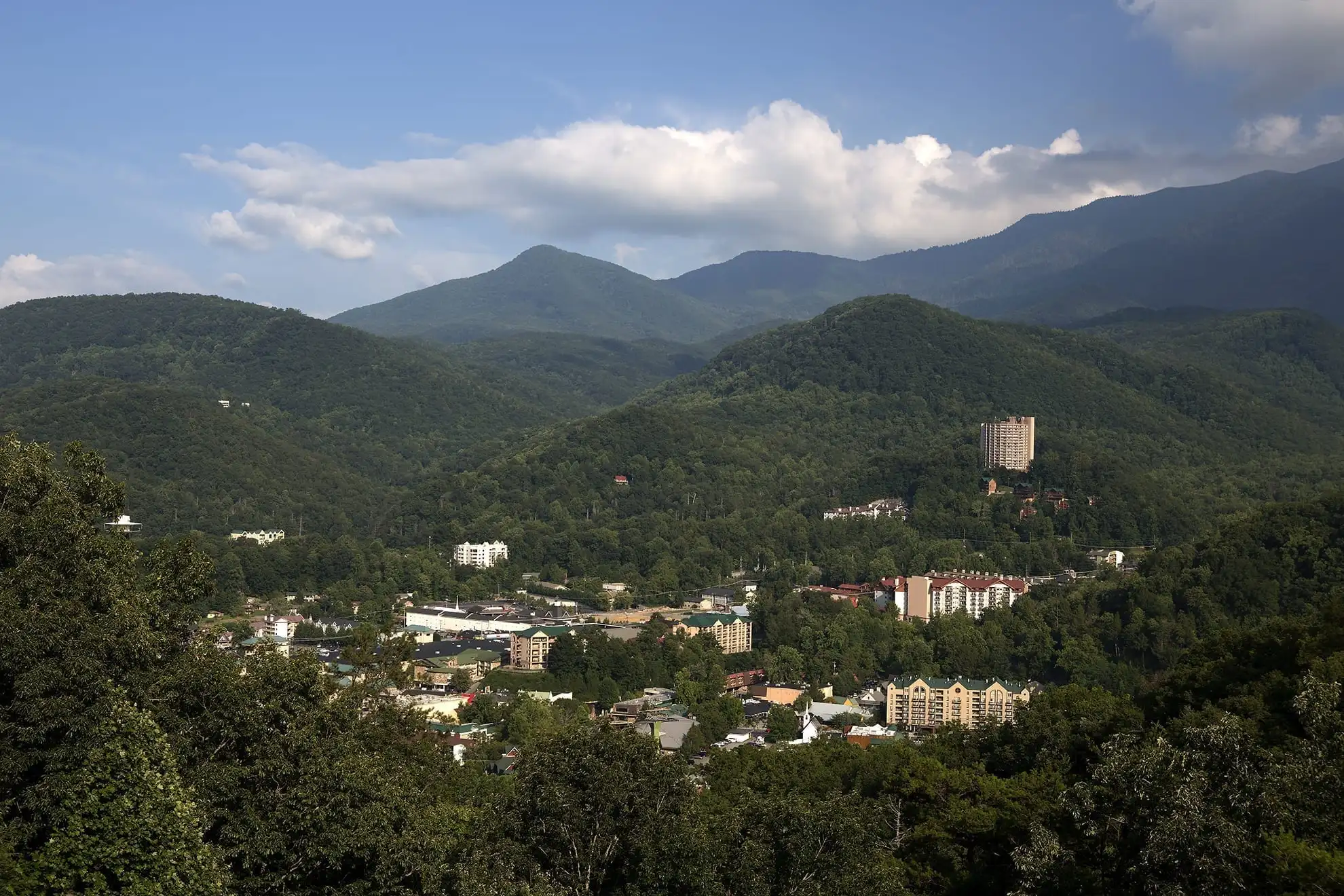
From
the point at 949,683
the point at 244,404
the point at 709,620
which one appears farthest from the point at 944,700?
the point at 244,404

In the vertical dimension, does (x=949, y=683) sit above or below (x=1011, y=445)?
below

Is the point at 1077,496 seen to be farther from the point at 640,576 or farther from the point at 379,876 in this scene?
the point at 379,876

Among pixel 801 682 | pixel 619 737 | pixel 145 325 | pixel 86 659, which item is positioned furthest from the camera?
pixel 145 325

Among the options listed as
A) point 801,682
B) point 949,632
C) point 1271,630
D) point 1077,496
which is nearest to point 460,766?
point 1271,630

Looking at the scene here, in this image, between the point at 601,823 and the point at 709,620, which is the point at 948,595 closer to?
the point at 709,620

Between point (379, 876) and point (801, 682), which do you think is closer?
point (379, 876)

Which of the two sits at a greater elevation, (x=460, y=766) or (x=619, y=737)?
(x=619, y=737)

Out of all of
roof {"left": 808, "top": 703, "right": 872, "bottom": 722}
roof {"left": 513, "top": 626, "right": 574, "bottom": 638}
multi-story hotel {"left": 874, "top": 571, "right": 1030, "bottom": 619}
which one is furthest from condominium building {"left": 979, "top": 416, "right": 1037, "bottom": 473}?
roof {"left": 808, "top": 703, "right": 872, "bottom": 722}
